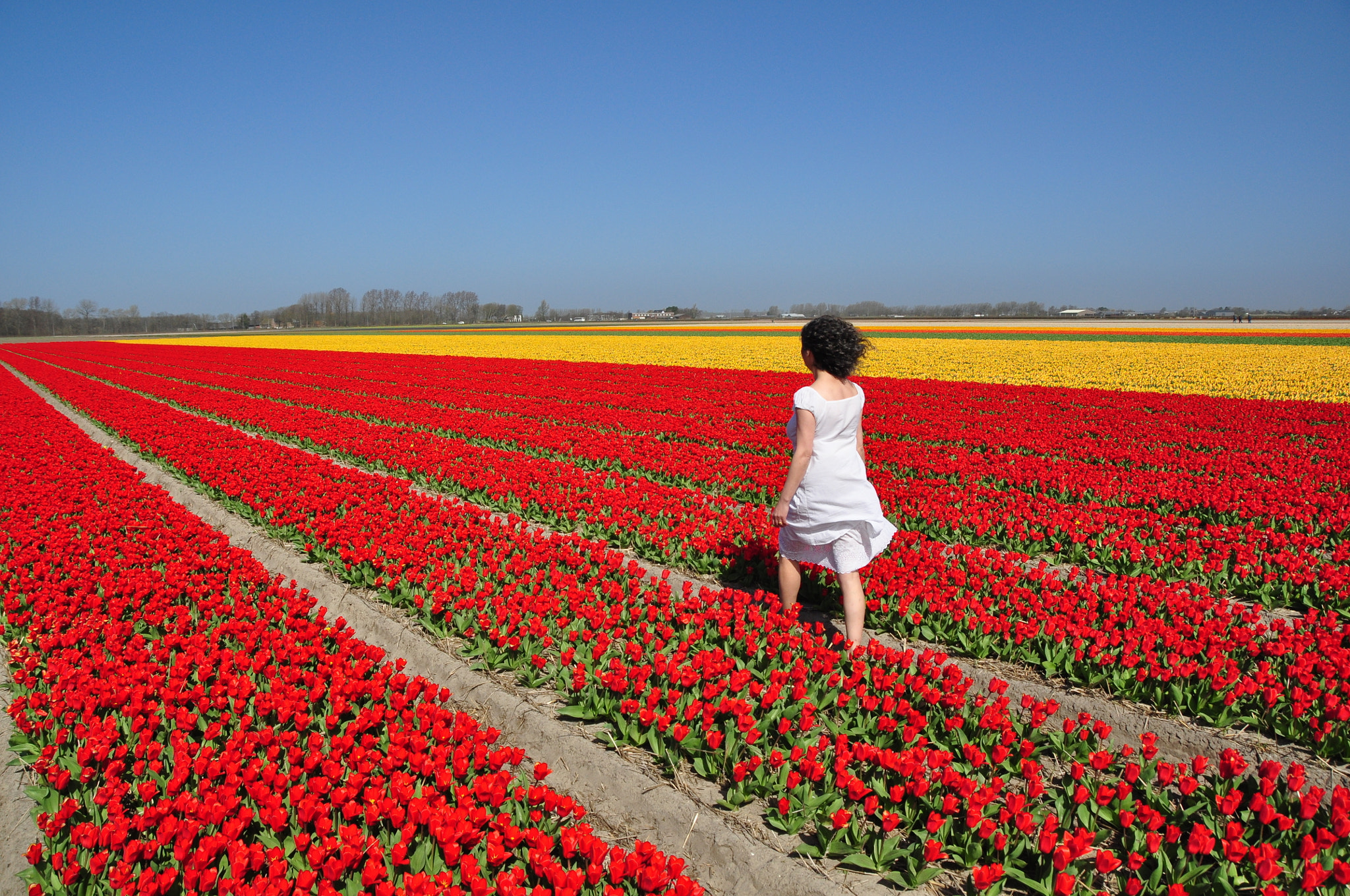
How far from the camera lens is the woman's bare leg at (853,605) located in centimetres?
496

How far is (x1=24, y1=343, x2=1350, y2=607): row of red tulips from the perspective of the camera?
6.26 m

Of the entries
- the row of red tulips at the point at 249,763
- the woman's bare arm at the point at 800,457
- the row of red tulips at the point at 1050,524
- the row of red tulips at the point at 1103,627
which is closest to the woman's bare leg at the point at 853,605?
the woman's bare arm at the point at 800,457

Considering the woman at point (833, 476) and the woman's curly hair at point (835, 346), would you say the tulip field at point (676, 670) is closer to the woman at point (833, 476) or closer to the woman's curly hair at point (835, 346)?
the woman at point (833, 476)

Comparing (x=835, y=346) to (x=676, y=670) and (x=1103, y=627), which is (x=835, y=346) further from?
(x=1103, y=627)

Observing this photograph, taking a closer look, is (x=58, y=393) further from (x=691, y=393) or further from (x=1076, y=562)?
(x=1076, y=562)

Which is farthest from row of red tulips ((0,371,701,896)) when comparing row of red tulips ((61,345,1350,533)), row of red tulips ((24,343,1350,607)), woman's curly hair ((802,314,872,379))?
row of red tulips ((61,345,1350,533))

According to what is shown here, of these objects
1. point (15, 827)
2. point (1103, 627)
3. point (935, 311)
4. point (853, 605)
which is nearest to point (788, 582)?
point (853, 605)

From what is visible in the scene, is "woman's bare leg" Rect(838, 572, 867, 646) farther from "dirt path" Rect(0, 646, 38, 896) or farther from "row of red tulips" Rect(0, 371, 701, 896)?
"dirt path" Rect(0, 646, 38, 896)

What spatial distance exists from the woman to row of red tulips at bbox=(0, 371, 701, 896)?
2.38 m

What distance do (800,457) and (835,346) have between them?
771mm

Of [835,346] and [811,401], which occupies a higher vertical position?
[835,346]

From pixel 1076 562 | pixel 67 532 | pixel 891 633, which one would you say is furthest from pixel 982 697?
pixel 67 532

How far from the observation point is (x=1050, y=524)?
7.58 meters

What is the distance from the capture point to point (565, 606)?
19.1 feet
